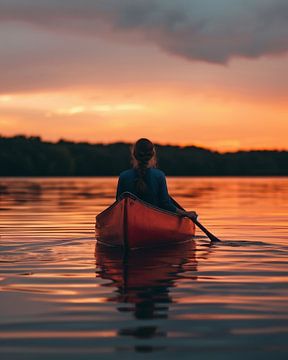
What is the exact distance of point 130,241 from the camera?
13031mm

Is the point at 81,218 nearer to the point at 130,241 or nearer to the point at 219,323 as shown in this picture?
the point at 130,241

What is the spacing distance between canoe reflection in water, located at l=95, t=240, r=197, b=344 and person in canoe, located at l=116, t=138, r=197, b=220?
3.52 ft

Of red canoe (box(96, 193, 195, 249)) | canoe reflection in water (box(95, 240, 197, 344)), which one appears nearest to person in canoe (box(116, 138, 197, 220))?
red canoe (box(96, 193, 195, 249))

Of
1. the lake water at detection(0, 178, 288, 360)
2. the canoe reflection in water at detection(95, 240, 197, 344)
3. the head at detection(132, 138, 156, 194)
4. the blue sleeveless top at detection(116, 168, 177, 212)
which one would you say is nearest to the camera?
the lake water at detection(0, 178, 288, 360)

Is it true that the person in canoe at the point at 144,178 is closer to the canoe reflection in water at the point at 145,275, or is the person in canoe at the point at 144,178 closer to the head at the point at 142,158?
the head at the point at 142,158

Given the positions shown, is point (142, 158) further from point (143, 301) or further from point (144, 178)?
point (143, 301)

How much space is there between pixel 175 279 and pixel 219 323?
2.94 metres

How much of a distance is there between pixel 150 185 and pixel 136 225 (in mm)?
914

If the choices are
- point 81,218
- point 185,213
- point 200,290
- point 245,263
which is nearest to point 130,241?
point 185,213

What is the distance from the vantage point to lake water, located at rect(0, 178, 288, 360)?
5.62 m

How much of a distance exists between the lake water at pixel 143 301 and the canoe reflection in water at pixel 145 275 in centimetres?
1

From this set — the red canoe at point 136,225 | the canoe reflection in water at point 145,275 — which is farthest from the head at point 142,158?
the canoe reflection in water at point 145,275

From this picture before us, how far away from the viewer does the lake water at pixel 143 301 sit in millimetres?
5617

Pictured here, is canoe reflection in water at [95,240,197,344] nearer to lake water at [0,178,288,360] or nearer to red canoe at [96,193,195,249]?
lake water at [0,178,288,360]
